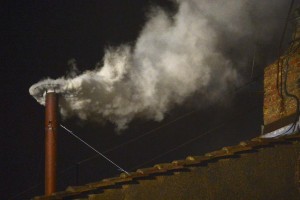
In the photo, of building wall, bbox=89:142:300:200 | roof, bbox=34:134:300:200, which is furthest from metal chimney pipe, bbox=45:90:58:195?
building wall, bbox=89:142:300:200

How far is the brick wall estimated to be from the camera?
27.0ft

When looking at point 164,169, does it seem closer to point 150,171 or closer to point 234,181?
point 150,171

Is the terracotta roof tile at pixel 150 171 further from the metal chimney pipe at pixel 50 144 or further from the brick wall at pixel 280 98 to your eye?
the metal chimney pipe at pixel 50 144

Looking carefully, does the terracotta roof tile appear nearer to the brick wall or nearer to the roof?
the roof

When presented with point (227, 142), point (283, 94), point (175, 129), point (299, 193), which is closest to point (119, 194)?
point (299, 193)

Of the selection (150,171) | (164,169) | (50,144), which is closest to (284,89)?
(164,169)

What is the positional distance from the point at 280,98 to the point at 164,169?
3.91 m

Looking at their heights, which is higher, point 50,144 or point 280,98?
point 50,144

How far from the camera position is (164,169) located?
6191 mm

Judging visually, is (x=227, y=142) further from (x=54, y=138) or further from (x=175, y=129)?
(x=54, y=138)

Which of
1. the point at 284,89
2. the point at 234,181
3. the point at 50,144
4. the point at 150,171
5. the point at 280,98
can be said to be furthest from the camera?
the point at 50,144

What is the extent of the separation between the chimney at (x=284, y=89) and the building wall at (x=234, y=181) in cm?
160

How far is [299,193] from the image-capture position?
262 inches

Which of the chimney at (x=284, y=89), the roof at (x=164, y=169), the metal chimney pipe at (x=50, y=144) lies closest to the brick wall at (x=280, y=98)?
the chimney at (x=284, y=89)
